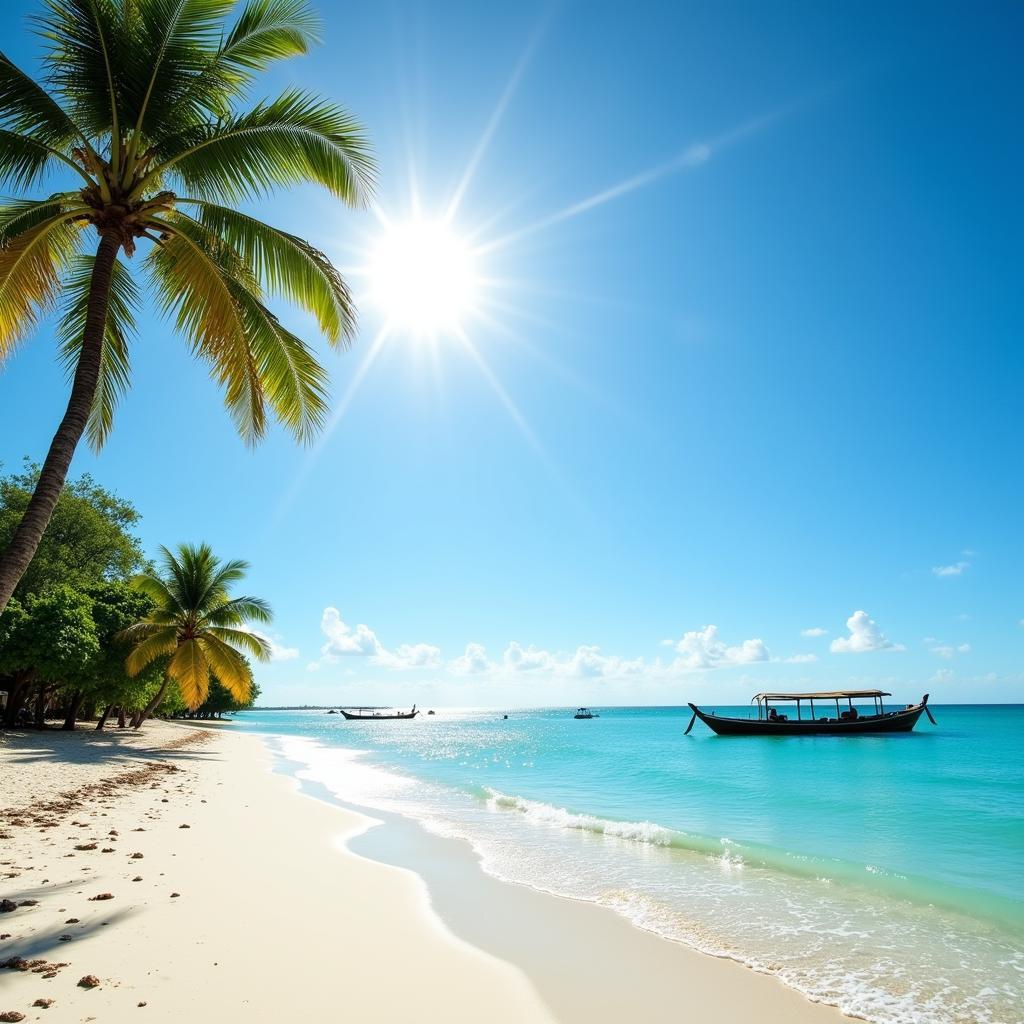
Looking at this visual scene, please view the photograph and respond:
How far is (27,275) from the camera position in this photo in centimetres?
670

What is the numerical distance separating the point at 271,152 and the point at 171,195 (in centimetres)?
164

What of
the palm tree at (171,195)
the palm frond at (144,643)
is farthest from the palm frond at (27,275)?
the palm frond at (144,643)

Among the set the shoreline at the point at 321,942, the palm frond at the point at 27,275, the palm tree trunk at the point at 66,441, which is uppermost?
the palm frond at the point at 27,275

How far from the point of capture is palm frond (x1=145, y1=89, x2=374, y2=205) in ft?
24.8

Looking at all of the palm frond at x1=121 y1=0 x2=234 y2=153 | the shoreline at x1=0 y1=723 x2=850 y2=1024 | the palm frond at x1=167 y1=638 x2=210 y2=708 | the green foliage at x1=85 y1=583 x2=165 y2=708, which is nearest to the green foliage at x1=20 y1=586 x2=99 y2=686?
the green foliage at x1=85 y1=583 x2=165 y2=708

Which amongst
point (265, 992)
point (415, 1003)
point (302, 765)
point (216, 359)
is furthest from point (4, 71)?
point (302, 765)

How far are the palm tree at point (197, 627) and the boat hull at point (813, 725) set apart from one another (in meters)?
35.8

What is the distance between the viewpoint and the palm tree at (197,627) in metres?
23.9

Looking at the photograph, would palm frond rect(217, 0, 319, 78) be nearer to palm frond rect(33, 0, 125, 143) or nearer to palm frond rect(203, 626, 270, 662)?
palm frond rect(33, 0, 125, 143)

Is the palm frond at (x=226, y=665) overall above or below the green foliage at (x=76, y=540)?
below

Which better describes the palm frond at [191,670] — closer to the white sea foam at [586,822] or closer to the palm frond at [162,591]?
the palm frond at [162,591]

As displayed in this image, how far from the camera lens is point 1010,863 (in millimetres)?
11555

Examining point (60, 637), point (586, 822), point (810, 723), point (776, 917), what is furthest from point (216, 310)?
point (810, 723)

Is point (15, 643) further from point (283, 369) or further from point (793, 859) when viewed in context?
point (793, 859)
